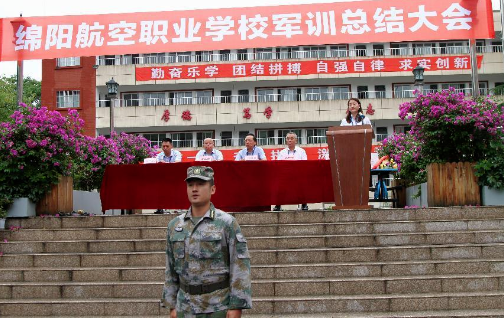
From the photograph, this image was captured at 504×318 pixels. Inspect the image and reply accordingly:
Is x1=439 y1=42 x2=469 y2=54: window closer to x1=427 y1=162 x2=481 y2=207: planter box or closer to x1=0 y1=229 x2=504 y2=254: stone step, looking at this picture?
x1=427 y1=162 x2=481 y2=207: planter box

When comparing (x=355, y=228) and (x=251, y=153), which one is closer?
(x=355, y=228)

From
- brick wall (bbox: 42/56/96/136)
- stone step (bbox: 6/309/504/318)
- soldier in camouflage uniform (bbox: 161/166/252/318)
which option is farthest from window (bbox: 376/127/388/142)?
soldier in camouflage uniform (bbox: 161/166/252/318)

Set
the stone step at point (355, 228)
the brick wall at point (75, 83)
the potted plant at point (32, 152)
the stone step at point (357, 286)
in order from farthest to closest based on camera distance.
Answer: the brick wall at point (75, 83)
the potted plant at point (32, 152)
the stone step at point (355, 228)
the stone step at point (357, 286)

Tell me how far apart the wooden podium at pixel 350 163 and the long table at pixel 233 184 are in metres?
1.09

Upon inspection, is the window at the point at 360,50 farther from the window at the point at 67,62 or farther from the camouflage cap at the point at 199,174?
the camouflage cap at the point at 199,174

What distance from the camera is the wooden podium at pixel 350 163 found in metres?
9.23

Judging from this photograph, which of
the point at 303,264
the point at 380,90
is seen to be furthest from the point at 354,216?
the point at 380,90

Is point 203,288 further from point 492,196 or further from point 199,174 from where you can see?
point 492,196

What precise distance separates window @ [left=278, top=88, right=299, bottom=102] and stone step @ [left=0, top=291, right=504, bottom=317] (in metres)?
32.1

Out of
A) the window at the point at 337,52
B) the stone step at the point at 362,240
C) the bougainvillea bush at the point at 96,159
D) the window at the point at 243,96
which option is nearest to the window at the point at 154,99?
the window at the point at 243,96

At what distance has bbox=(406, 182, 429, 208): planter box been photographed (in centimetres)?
1124

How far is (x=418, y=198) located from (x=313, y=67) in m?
25.3

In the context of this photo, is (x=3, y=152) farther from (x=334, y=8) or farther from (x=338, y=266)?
(x=334, y=8)

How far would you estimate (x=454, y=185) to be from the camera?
10.3 m
